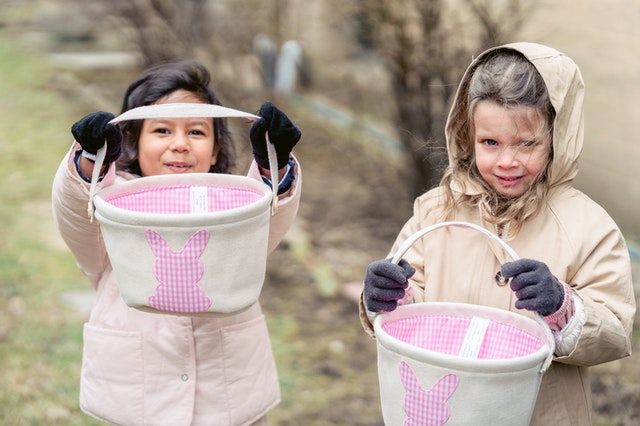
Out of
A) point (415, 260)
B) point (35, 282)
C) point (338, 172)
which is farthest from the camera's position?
point (338, 172)

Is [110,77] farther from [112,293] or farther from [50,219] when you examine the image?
[112,293]

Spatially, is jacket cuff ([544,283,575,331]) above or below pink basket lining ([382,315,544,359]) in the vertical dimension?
above

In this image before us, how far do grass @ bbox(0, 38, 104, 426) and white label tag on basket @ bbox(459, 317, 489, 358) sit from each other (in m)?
2.16

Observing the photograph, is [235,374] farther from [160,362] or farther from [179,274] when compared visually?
[179,274]

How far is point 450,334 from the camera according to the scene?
6.55 feet

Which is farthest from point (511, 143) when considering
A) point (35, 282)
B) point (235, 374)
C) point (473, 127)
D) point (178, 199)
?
point (35, 282)

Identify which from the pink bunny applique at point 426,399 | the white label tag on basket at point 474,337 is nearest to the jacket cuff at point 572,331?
the white label tag on basket at point 474,337

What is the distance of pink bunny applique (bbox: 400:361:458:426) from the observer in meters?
1.67

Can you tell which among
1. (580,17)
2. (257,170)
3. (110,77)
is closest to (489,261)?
(257,170)

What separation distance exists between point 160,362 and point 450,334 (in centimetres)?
78

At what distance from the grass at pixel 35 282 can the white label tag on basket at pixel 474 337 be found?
216cm

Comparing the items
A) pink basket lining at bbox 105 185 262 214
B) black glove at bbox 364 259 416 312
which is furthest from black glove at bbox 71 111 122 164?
black glove at bbox 364 259 416 312

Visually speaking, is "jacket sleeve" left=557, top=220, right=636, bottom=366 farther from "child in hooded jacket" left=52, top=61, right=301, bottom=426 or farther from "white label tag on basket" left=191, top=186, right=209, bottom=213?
"white label tag on basket" left=191, top=186, right=209, bottom=213

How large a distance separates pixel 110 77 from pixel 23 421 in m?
6.61
